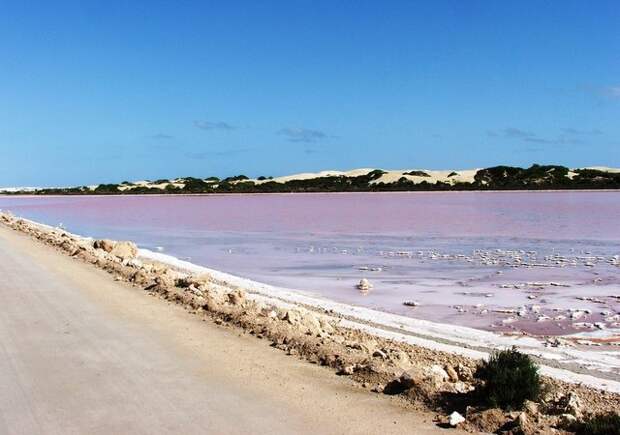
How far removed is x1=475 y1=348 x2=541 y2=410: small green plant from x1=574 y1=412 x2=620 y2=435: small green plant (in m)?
0.56

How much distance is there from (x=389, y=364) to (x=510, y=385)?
1394 mm

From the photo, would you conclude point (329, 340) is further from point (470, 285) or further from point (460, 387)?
point (470, 285)

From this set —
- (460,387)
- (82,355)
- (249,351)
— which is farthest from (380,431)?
(82,355)

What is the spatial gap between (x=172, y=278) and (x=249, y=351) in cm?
535

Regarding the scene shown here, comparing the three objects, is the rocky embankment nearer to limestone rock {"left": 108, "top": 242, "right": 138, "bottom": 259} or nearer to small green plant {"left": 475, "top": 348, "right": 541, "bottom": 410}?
small green plant {"left": 475, "top": 348, "right": 541, "bottom": 410}

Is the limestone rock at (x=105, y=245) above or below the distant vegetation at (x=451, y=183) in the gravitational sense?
below

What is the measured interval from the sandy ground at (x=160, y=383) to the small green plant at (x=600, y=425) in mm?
927

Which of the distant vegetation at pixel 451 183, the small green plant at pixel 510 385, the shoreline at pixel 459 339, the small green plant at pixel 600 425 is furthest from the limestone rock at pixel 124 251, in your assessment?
the distant vegetation at pixel 451 183

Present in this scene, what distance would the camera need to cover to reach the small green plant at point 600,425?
4.41 m

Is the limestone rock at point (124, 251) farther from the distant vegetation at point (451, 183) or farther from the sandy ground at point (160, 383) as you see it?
the distant vegetation at point (451, 183)

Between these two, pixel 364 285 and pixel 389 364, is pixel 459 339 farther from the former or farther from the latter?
pixel 364 285

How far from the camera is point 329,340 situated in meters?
7.45

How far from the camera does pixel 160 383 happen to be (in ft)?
18.8

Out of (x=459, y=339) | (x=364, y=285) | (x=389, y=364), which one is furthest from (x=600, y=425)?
(x=364, y=285)
